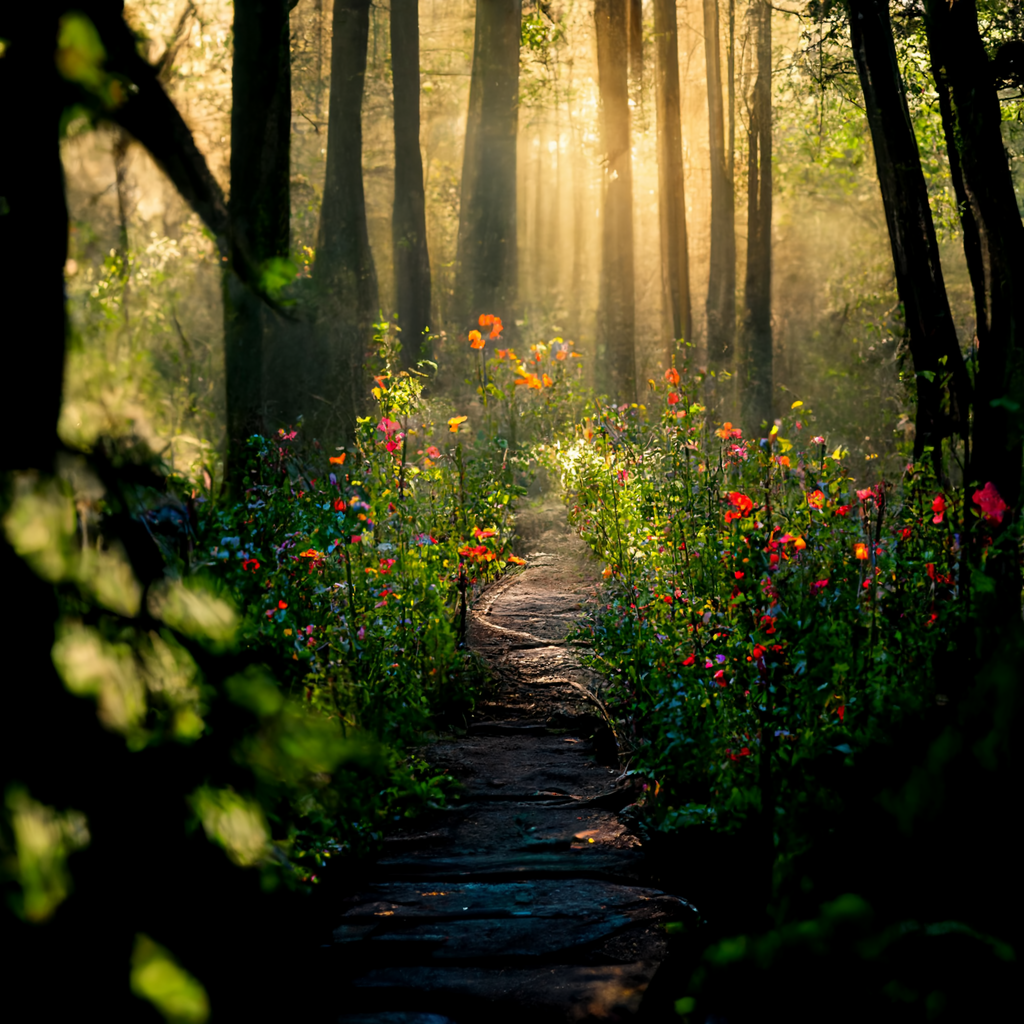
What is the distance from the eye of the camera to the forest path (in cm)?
186

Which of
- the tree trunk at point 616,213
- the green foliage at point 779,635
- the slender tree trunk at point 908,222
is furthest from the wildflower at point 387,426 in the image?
the tree trunk at point 616,213

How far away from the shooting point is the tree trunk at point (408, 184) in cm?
1389

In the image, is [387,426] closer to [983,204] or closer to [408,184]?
[983,204]

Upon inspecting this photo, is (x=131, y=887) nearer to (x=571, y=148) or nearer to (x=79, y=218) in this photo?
(x=79, y=218)

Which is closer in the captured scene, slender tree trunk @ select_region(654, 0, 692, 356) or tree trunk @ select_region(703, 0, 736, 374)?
slender tree trunk @ select_region(654, 0, 692, 356)

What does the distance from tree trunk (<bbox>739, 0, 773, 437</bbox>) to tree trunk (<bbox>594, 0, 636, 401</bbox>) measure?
2.99 metres

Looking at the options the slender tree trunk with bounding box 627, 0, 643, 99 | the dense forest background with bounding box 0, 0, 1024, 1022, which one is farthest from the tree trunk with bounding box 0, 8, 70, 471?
the slender tree trunk with bounding box 627, 0, 643, 99

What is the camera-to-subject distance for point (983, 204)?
4.20m

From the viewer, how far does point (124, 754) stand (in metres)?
1.02

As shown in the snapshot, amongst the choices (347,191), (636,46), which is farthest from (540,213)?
(347,191)

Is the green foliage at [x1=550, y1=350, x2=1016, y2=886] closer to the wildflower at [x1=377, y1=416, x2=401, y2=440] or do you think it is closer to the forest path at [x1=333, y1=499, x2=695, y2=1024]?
the forest path at [x1=333, y1=499, x2=695, y2=1024]

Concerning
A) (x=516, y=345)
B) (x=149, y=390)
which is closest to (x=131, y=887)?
(x=149, y=390)

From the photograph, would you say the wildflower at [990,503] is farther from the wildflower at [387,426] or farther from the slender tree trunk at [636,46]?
the slender tree trunk at [636,46]

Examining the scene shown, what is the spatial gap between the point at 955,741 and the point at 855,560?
3.08 meters
